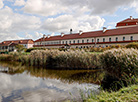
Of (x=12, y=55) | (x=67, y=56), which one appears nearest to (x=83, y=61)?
(x=67, y=56)

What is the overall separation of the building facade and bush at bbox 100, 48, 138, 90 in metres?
32.7

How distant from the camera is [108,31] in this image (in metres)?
47.1

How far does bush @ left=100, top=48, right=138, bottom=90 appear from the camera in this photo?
825 centimetres

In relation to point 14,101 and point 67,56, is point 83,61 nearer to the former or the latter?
point 67,56

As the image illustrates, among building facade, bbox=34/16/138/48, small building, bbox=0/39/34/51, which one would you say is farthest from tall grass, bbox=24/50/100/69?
small building, bbox=0/39/34/51

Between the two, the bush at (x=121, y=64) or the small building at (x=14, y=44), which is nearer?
the bush at (x=121, y=64)

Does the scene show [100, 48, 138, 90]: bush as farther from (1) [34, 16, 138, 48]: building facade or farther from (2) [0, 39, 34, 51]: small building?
(2) [0, 39, 34, 51]: small building

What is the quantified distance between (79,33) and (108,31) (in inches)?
457

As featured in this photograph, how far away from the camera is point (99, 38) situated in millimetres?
46625

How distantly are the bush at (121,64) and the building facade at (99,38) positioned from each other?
107 ft

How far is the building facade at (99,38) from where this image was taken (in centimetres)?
4088

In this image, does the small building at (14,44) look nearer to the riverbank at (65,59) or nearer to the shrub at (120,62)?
the riverbank at (65,59)

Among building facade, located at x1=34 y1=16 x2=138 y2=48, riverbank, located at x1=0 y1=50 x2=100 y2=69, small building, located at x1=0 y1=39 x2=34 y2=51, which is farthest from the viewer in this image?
Result: small building, located at x1=0 y1=39 x2=34 y2=51

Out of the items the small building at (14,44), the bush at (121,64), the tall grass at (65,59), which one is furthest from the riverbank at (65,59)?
the small building at (14,44)
